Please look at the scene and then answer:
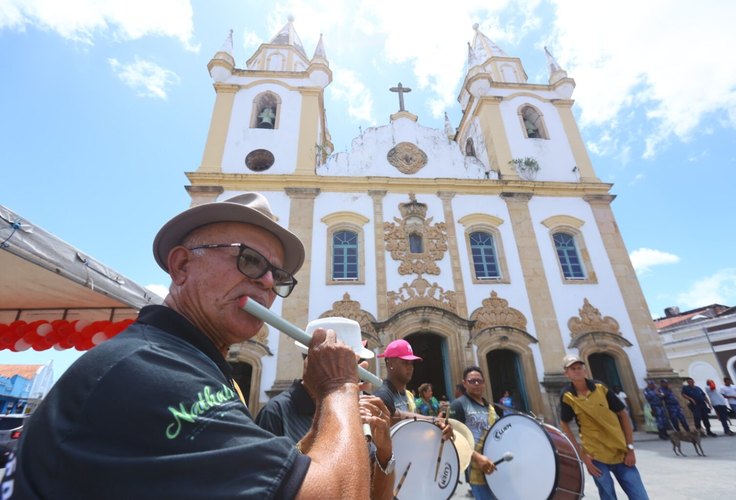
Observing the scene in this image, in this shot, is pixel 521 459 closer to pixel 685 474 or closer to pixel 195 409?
pixel 195 409

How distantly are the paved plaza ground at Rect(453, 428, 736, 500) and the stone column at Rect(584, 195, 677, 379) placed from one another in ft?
8.80

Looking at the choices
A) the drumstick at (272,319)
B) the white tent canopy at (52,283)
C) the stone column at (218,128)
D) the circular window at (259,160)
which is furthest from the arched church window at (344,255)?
the drumstick at (272,319)

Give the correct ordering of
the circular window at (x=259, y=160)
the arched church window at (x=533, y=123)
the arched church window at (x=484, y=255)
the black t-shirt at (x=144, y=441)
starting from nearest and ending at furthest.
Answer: the black t-shirt at (x=144, y=441), the arched church window at (x=484, y=255), the circular window at (x=259, y=160), the arched church window at (x=533, y=123)

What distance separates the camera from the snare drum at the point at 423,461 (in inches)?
112

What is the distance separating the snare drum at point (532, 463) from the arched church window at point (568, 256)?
9.76 m

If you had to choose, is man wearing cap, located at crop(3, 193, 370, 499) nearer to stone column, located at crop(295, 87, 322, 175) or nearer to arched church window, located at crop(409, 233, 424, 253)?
arched church window, located at crop(409, 233, 424, 253)

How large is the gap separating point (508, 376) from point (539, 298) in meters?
2.68

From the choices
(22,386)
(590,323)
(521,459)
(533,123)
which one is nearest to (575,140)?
(533,123)

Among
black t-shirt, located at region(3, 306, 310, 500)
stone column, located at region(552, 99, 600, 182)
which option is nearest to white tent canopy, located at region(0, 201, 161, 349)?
black t-shirt, located at region(3, 306, 310, 500)

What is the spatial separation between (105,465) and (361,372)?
0.95 m

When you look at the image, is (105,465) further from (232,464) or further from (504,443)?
(504,443)

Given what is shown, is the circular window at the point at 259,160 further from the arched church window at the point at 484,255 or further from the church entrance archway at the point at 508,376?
the church entrance archway at the point at 508,376

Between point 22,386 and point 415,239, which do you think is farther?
point 22,386

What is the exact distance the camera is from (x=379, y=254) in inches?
453
